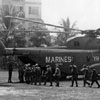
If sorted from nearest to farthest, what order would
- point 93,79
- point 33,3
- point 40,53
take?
point 93,79
point 40,53
point 33,3

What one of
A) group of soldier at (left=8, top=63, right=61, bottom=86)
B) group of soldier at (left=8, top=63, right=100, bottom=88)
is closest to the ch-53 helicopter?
group of soldier at (left=8, top=63, right=61, bottom=86)

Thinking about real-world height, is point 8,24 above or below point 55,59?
above

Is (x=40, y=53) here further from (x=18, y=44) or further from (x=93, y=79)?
(x=18, y=44)

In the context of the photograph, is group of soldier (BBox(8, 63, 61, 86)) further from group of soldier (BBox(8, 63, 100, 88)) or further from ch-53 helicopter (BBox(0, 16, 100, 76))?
ch-53 helicopter (BBox(0, 16, 100, 76))

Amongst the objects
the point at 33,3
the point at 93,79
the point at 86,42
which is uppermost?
the point at 33,3

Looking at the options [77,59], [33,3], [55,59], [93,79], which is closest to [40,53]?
[55,59]

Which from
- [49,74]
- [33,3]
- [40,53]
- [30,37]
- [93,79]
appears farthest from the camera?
[33,3]

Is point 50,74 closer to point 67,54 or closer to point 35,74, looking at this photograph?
point 35,74

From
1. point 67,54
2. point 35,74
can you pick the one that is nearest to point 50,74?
point 35,74
